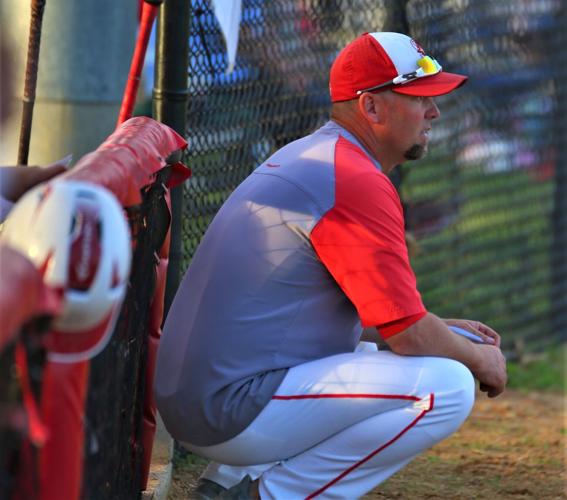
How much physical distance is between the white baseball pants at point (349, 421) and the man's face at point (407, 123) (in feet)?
2.14

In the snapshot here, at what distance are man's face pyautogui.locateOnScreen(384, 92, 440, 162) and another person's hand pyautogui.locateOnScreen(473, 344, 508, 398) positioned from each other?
607 millimetres

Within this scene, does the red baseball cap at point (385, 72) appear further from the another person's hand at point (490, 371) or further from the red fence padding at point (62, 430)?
the red fence padding at point (62, 430)

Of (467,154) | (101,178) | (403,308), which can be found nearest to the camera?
(101,178)

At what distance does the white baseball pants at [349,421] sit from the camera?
3223mm

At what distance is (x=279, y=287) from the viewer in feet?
10.8

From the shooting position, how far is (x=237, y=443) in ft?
10.7

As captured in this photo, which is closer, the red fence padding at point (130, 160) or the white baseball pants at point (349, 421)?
the red fence padding at point (130, 160)

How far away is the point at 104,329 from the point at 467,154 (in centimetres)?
520

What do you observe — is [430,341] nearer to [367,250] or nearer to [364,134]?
[367,250]

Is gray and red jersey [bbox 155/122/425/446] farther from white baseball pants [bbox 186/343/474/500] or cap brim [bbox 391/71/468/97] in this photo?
cap brim [bbox 391/71/468/97]

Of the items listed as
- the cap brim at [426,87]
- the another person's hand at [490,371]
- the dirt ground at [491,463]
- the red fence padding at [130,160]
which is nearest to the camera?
the red fence padding at [130,160]

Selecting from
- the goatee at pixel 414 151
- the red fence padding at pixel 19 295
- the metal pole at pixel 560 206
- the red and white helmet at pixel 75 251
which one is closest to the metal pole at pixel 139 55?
the goatee at pixel 414 151

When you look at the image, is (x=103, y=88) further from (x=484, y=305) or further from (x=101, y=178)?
(x=484, y=305)

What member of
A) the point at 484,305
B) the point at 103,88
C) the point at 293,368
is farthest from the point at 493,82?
the point at 293,368
